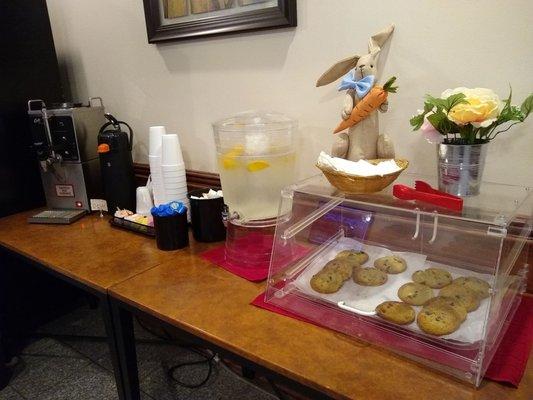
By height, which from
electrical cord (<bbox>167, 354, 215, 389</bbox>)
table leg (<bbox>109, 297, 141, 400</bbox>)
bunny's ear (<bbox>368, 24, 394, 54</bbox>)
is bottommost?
electrical cord (<bbox>167, 354, 215, 389</bbox>)

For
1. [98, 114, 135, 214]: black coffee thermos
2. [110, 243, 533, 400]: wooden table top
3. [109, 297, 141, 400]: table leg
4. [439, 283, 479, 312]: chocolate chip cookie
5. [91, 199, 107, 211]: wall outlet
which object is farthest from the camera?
[91, 199, 107, 211]: wall outlet

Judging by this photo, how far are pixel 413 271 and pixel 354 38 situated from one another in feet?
2.07

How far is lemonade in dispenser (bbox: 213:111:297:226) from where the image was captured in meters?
1.10

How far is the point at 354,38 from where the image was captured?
1.05 metres

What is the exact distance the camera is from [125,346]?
39.3 inches

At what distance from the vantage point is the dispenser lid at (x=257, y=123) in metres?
1.14

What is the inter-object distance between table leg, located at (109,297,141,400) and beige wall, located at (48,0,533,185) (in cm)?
Answer: 68

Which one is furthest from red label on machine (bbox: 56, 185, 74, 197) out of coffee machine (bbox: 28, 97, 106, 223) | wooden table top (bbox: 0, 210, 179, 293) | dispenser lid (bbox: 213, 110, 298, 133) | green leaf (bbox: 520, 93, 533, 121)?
green leaf (bbox: 520, 93, 533, 121)

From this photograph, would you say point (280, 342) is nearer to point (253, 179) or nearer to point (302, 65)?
point (253, 179)

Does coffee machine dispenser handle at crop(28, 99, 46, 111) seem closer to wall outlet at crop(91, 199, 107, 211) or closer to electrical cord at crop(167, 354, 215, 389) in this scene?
wall outlet at crop(91, 199, 107, 211)

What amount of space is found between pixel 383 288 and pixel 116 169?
3.48ft

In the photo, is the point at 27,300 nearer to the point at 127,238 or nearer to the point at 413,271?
the point at 127,238

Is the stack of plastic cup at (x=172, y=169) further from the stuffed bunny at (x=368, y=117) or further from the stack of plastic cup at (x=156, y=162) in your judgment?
the stuffed bunny at (x=368, y=117)

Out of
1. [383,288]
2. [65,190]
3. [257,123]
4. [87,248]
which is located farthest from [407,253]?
[65,190]
